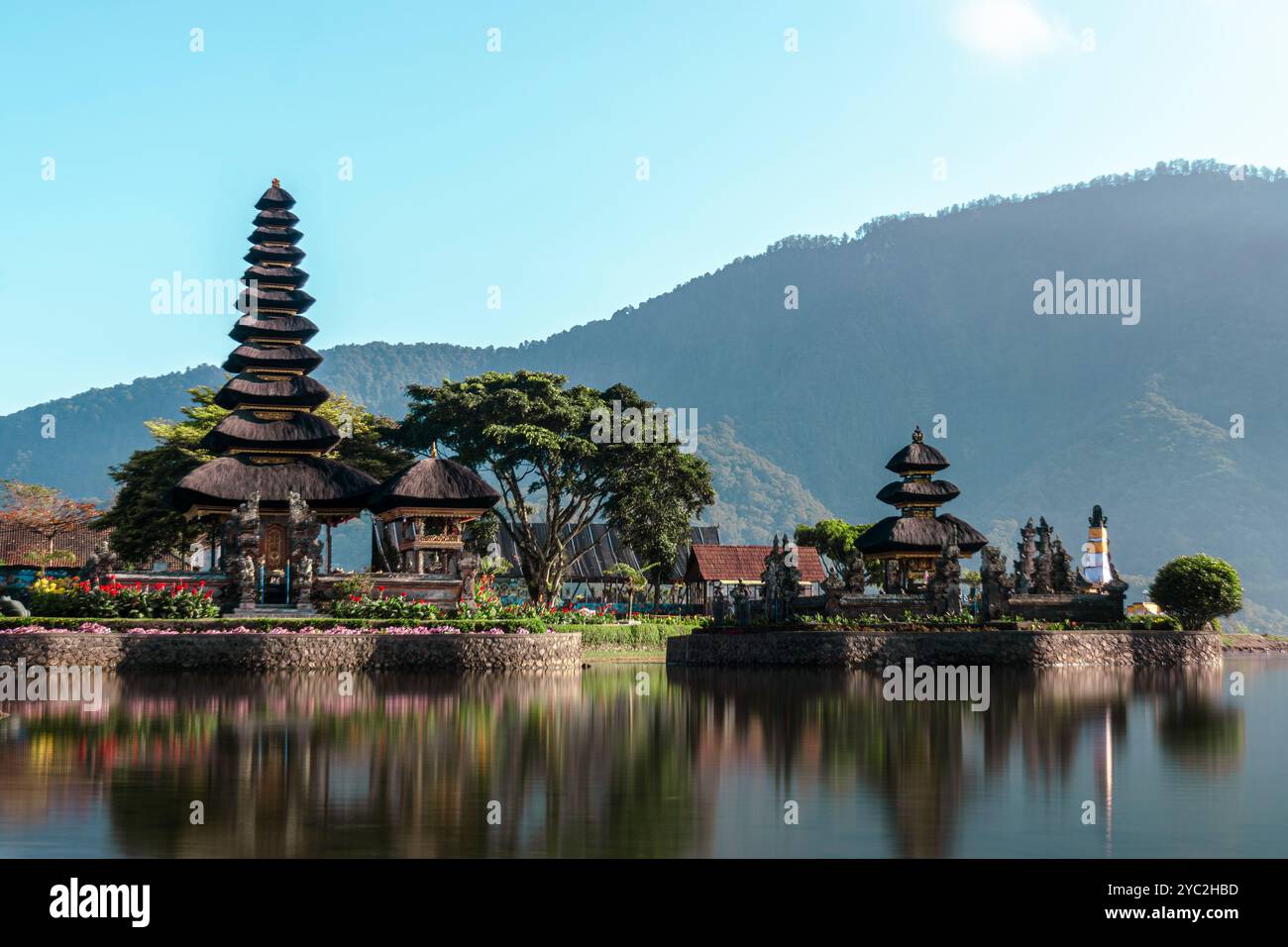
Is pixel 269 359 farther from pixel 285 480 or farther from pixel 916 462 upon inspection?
pixel 916 462

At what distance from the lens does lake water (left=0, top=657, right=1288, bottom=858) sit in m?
10.3

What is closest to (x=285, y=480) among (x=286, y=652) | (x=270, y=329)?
(x=270, y=329)

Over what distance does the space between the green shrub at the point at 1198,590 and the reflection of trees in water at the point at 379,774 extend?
107ft

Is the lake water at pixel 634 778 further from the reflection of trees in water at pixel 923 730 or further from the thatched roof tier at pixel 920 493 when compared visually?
the thatched roof tier at pixel 920 493

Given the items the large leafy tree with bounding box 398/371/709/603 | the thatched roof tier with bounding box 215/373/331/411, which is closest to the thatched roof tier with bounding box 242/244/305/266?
the thatched roof tier with bounding box 215/373/331/411

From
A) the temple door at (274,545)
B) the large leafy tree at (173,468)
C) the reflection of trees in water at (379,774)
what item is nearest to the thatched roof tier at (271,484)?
the temple door at (274,545)

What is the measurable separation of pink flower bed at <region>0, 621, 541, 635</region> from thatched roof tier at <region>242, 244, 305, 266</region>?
22150 mm

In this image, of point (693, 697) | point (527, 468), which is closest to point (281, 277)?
point (527, 468)

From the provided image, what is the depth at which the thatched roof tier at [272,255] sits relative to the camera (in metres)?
51.5

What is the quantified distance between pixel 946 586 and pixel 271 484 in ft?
72.9

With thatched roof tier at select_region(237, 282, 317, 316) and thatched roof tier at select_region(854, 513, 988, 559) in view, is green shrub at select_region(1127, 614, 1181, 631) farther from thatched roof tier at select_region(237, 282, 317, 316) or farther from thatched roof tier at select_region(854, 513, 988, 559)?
thatched roof tier at select_region(237, 282, 317, 316)

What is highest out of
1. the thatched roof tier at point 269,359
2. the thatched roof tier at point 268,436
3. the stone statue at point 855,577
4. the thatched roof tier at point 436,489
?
the thatched roof tier at point 269,359
